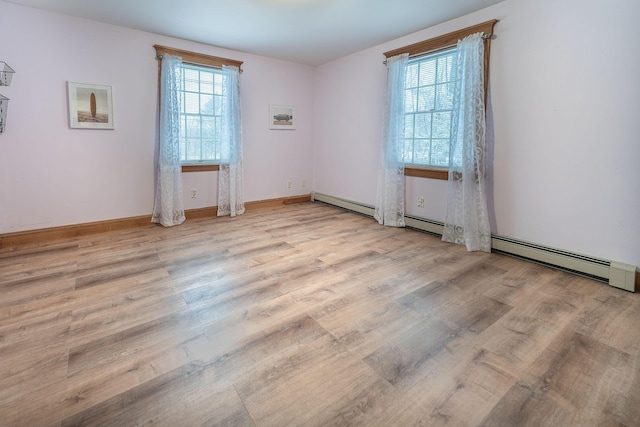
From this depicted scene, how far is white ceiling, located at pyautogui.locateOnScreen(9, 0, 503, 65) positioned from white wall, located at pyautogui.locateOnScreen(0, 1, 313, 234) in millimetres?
224

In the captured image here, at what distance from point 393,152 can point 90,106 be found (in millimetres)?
3820

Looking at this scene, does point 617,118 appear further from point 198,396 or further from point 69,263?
point 69,263

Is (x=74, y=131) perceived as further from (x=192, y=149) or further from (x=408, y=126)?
(x=408, y=126)

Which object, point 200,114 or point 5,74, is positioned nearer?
point 5,74

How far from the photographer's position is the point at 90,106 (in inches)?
150

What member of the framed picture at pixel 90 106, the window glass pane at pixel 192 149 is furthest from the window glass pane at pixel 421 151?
the framed picture at pixel 90 106

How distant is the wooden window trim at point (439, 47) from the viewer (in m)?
3.31

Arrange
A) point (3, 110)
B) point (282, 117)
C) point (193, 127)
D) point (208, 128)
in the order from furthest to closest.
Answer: point (282, 117)
point (208, 128)
point (193, 127)
point (3, 110)

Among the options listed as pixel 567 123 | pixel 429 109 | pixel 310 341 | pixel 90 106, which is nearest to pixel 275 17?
pixel 429 109

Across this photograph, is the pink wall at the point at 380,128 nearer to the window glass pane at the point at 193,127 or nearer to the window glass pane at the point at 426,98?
the window glass pane at the point at 193,127

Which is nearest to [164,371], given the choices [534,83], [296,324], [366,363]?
[296,324]

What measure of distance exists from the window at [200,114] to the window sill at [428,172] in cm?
285

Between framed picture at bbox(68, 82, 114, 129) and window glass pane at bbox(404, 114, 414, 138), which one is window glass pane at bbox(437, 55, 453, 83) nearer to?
window glass pane at bbox(404, 114, 414, 138)

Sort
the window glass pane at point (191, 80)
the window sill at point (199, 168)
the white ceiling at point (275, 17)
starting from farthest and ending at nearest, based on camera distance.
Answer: the window sill at point (199, 168), the window glass pane at point (191, 80), the white ceiling at point (275, 17)
